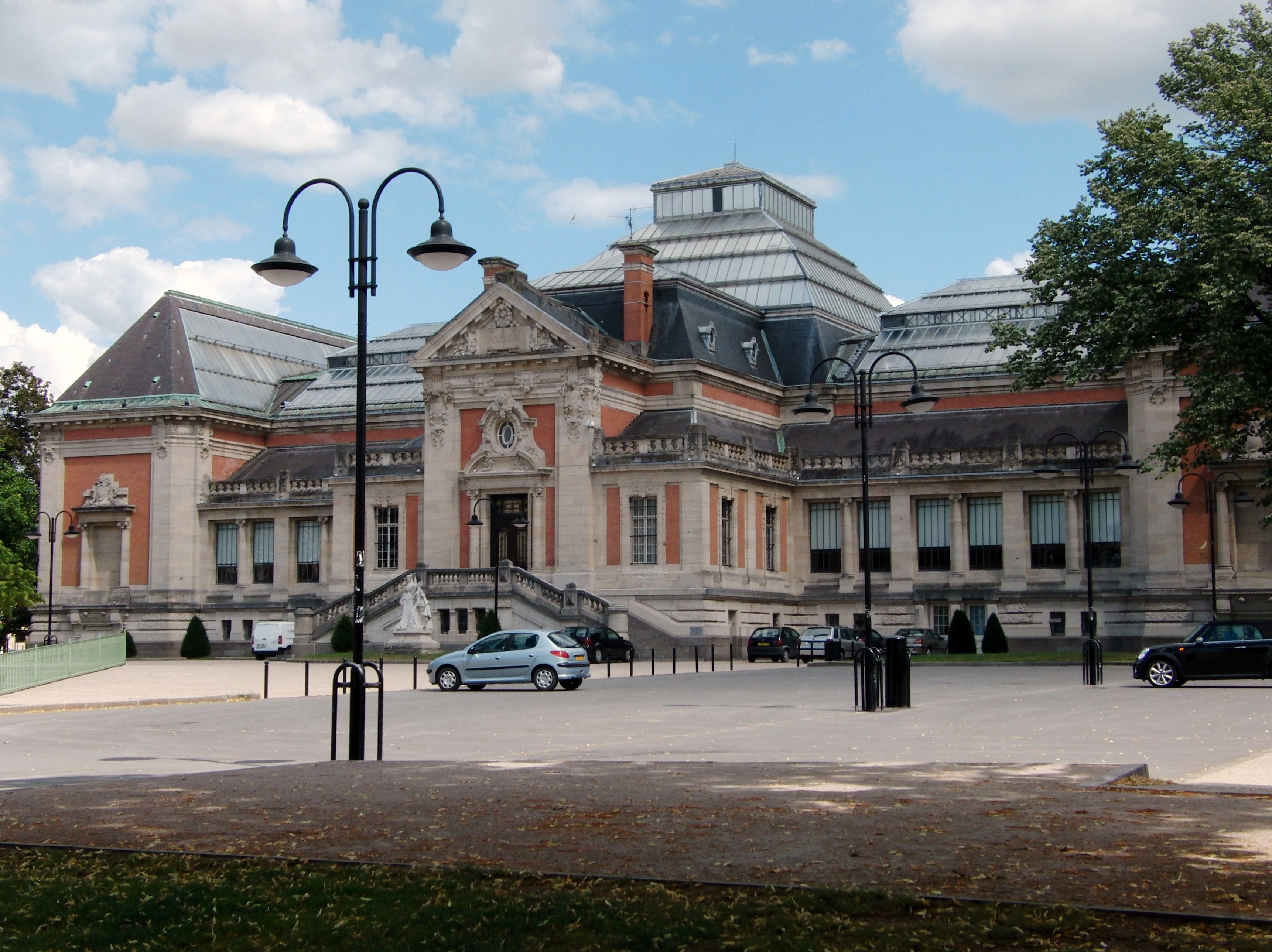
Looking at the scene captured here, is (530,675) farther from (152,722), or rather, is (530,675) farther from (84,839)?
(84,839)

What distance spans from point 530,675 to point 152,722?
35.5 ft

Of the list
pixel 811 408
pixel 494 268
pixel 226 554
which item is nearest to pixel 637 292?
pixel 494 268

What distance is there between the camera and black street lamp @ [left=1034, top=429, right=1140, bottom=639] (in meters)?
44.0

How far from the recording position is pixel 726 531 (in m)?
60.1

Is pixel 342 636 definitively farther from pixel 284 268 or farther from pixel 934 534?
pixel 284 268

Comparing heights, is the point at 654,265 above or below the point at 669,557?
above

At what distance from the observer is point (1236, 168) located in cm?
3669

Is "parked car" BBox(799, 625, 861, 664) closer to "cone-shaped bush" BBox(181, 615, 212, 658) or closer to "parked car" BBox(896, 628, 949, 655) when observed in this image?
"parked car" BBox(896, 628, 949, 655)

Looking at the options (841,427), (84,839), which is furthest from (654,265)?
→ (84,839)

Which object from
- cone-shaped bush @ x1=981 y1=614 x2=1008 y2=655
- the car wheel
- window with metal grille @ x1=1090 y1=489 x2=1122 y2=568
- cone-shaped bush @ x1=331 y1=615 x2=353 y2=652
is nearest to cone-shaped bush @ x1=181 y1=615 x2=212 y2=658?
cone-shaped bush @ x1=331 y1=615 x2=353 y2=652

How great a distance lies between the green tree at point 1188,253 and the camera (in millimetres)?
35875

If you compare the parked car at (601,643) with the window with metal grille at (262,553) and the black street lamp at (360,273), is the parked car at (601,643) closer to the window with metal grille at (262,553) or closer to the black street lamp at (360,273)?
the window with metal grille at (262,553)

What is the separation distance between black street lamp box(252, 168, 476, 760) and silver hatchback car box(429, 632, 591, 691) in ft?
56.4

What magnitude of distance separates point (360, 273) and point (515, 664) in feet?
60.7
